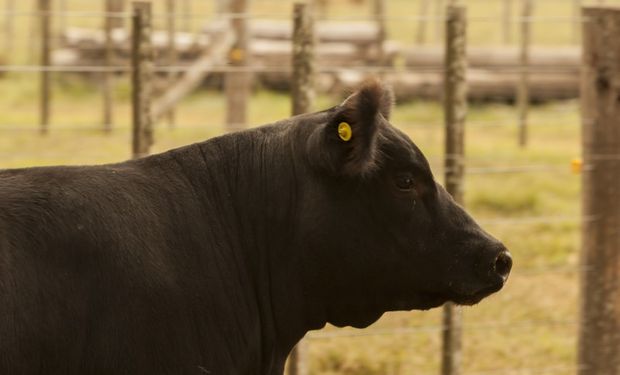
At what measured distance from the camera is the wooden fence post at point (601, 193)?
244 inches

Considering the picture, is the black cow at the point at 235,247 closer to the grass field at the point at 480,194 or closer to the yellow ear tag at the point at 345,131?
the yellow ear tag at the point at 345,131

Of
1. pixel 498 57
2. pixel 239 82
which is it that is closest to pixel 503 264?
pixel 239 82

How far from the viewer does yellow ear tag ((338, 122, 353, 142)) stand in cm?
395

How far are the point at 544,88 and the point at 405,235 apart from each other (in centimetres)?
1584

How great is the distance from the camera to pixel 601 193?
627 cm

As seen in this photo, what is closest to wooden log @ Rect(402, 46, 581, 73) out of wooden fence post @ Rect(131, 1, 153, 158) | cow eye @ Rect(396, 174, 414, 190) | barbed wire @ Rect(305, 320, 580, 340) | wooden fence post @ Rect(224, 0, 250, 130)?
wooden fence post @ Rect(224, 0, 250, 130)

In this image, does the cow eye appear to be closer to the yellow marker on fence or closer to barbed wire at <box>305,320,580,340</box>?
barbed wire at <box>305,320,580,340</box>

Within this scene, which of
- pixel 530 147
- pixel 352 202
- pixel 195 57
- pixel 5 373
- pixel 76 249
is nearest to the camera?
pixel 5 373

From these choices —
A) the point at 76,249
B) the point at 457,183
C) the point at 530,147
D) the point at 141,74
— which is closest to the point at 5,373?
the point at 76,249

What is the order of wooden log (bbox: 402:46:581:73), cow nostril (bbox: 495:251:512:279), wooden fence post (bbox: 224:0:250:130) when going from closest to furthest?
cow nostril (bbox: 495:251:512:279) < wooden fence post (bbox: 224:0:250:130) < wooden log (bbox: 402:46:581:73)

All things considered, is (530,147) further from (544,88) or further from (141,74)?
(141,74)

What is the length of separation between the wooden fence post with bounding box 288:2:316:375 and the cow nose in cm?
188

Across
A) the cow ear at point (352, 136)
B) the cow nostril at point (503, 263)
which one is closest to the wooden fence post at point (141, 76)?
the cow ear at point (352, 136)

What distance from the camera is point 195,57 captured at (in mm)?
19391
